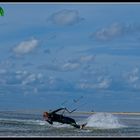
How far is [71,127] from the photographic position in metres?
44.1

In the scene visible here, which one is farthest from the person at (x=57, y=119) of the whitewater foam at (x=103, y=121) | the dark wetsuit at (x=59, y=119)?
the whitewater foam at (x=103, y=121)

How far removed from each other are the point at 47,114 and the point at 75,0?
13.6 metres

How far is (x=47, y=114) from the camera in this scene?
44500mm

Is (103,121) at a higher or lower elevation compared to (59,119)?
higher

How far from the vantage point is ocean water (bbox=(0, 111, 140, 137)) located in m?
39.9

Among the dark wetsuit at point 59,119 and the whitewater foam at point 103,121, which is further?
the whitewater foam at point 103,121

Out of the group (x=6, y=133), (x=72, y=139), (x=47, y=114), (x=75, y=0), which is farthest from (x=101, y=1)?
(x=47, y=114)

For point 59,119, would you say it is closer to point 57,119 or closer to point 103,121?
point 57,119

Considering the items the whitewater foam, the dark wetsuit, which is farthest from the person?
the whitewater foam

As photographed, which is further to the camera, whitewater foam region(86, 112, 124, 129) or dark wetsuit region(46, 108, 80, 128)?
whitewater foam region(86, 112, 124, 129)

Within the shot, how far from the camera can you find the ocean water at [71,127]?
3994cm

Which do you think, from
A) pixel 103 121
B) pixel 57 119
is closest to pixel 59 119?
pixel 57 119

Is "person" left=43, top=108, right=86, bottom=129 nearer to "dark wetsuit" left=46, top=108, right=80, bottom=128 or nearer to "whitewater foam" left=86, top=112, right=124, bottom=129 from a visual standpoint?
"dark wetsuit" left=46, top=108, right=80, bottom=128

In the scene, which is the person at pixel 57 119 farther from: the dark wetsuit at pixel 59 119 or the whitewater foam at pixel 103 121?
the whitewater foam at pixel 103 121
